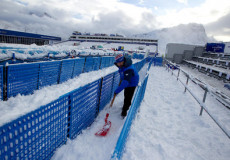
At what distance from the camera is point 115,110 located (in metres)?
4.82

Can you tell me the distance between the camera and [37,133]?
2.12 m

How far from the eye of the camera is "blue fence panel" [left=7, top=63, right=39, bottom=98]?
452cm

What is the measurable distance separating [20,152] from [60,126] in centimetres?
84

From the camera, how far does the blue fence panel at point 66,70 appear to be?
718cm

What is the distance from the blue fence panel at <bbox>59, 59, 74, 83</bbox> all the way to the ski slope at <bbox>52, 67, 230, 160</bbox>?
372cm

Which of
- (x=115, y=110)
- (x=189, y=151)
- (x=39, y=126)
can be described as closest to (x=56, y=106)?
(x=39, y=126)

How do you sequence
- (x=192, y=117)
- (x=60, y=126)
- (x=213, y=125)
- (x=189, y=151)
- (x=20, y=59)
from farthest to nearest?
1. (x=20, y=59)
2. (x=192, y=117)
3. (x=213, y=125)
4. (x=189, y=151)
5. (x=60, y=126)

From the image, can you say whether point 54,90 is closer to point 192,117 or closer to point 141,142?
point 141,142

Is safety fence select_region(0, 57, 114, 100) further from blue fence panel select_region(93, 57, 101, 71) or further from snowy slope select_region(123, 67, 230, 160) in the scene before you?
snowy slope select_region(123, 67, 230, 160)

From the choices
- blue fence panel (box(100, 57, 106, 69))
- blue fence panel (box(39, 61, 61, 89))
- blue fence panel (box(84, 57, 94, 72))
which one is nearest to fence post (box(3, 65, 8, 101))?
blue fence panel (box(39, 61, 61, 89))

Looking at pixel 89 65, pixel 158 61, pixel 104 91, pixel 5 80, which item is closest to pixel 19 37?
pixel 158 61

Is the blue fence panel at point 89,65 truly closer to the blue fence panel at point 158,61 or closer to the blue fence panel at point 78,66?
the blue fence panel at point 78,66

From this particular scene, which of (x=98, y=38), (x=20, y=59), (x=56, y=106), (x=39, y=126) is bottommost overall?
(x=39, y=126)

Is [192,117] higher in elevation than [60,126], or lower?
lower
